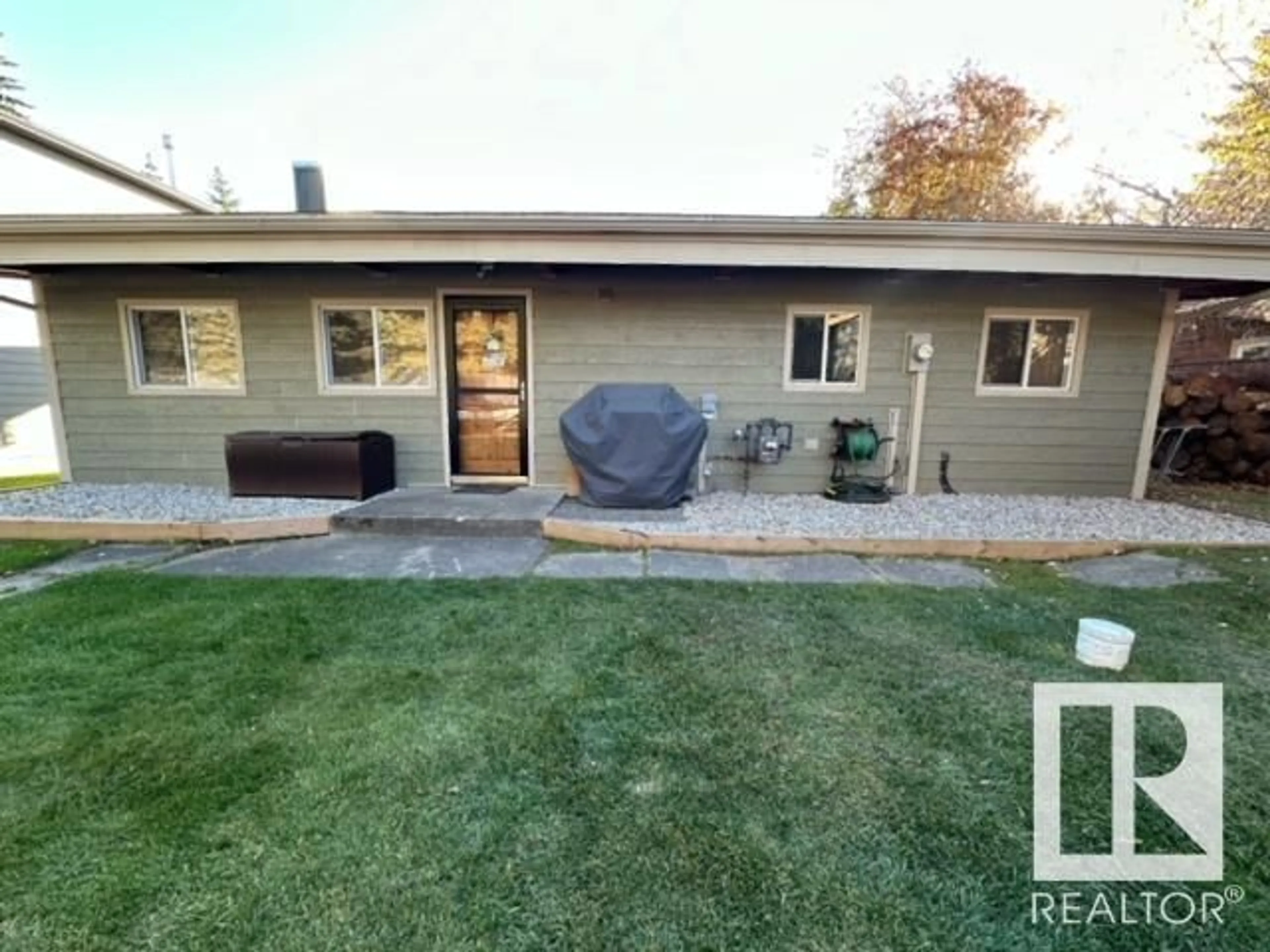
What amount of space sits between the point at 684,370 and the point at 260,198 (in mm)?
34583

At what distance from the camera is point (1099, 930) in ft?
4.60

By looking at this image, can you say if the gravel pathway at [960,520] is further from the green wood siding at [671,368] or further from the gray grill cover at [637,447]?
the green wood siding at [671,368]

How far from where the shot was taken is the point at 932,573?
392 cm

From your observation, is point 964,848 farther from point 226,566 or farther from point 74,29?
point 74,29

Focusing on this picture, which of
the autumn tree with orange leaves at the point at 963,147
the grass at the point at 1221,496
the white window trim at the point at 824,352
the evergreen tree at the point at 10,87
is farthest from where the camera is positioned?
the evergreen tree at the point at 10,87

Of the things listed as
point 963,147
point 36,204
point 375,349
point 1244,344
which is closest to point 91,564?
point 375,349

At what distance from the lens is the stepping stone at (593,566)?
12.4 ft

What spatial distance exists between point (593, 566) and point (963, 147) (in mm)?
14478

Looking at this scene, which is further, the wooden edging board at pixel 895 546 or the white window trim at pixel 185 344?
the white window trim at pixel 185 344

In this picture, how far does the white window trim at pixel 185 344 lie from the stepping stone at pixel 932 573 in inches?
241

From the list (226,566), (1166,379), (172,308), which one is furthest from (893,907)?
(1166,379)

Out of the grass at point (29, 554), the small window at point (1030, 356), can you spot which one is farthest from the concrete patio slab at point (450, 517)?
the small window at point (1030, 356)

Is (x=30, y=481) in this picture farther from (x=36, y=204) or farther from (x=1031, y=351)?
(x=1031, y=351)

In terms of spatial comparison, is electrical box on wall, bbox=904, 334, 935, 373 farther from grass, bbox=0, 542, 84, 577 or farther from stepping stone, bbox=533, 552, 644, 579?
grass, bbox=0, 542, 84, 577
